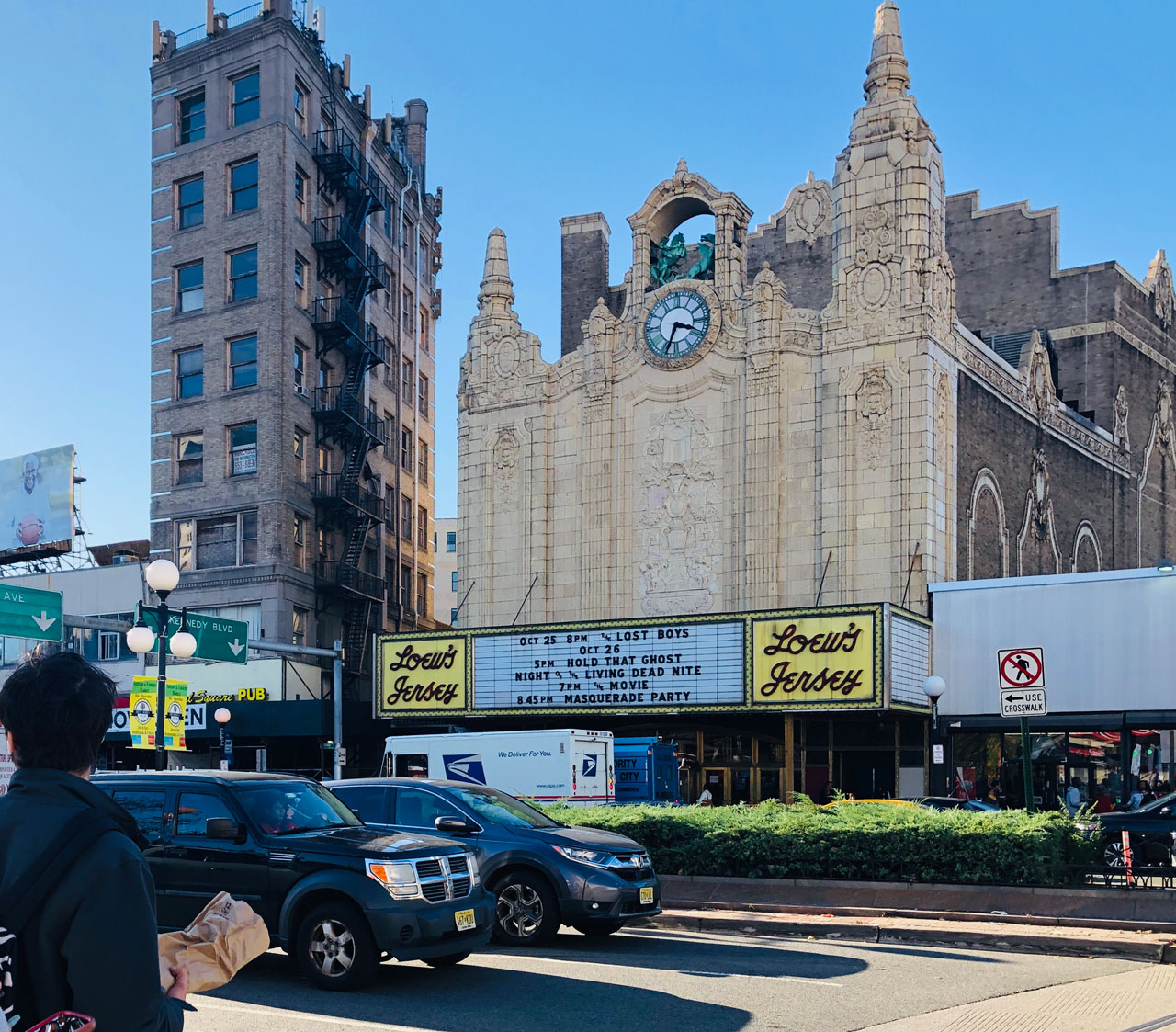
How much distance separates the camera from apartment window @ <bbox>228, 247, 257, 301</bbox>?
5316 cm

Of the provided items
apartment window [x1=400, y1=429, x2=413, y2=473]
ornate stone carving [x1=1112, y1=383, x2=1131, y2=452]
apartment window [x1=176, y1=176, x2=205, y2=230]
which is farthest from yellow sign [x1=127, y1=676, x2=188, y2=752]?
ornate stone carving [x1=1112, y1=383, x2=1131, y2=452]

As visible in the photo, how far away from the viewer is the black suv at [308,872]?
474 inches

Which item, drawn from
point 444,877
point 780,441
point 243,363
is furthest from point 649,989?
point 243,363

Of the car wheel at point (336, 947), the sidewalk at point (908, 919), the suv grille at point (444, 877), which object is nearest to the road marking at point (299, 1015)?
the car wheel at point (336, 947)

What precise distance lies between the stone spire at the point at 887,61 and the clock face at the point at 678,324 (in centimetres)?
753

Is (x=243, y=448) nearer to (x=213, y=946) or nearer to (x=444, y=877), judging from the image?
(x=444, y=877)

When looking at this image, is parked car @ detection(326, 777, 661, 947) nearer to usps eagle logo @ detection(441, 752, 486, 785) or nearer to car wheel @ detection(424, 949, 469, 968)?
car wheel @ detection(424, 949, 469, 968)

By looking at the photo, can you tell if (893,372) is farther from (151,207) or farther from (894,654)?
(151,207)

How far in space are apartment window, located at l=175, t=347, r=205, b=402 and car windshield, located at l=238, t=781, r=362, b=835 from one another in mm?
42530

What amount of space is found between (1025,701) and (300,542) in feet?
125

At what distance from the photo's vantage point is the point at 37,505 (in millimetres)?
62000

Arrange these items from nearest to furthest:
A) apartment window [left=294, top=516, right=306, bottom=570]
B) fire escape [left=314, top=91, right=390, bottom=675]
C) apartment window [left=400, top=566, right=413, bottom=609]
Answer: apartment window [left=294, top=516, right=306, bottom=570] → fire escape [left=314, top=91, right=390, bottom=675] → apartment window [left=400, top=566, right=413, bottom=609]

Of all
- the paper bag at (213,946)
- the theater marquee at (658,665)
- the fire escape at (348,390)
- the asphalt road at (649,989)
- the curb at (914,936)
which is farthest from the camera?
the fire escape at (348,390)

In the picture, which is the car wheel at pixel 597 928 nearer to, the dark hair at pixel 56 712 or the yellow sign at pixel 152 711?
the dark hair at pixel 56 712
